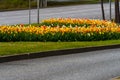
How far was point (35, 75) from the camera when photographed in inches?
511

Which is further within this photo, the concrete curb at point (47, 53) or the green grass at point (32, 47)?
the green grass at point (32, 47)

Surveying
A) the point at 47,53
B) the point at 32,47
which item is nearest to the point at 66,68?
the point at 47,53

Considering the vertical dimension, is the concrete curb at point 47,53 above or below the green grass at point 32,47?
below

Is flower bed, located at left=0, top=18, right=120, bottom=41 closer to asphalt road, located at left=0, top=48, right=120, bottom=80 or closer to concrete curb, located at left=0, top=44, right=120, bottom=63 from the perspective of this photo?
concrete curb, located at left=0, top=44, right=120, bottom=63

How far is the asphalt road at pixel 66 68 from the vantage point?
42.1ft

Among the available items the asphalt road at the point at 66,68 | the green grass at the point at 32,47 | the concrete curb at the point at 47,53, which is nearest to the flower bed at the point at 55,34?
the green grass at the point at 32,47

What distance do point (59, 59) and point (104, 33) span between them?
6.05 meters

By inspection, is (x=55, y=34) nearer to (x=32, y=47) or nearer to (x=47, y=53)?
(x=32, y=47)

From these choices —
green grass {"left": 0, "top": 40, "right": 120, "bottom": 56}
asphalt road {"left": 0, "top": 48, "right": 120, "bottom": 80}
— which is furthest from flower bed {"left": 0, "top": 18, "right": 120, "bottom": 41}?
asphalt road {"left": 0, "top": 48, "right": 120, "bottom": 80}

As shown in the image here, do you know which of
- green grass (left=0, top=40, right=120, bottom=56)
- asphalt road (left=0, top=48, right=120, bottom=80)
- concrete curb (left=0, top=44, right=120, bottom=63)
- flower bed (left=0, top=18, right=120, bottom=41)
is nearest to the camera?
asphalt road (left=0, top=48, right=120, bottom=80)

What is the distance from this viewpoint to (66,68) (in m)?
14.3

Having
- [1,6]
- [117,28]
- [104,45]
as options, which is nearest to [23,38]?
[104,45]

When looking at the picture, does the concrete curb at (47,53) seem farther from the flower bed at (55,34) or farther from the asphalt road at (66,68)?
the flower bed at (55,34)

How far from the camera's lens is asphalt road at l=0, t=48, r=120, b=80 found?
12845 millimetres
